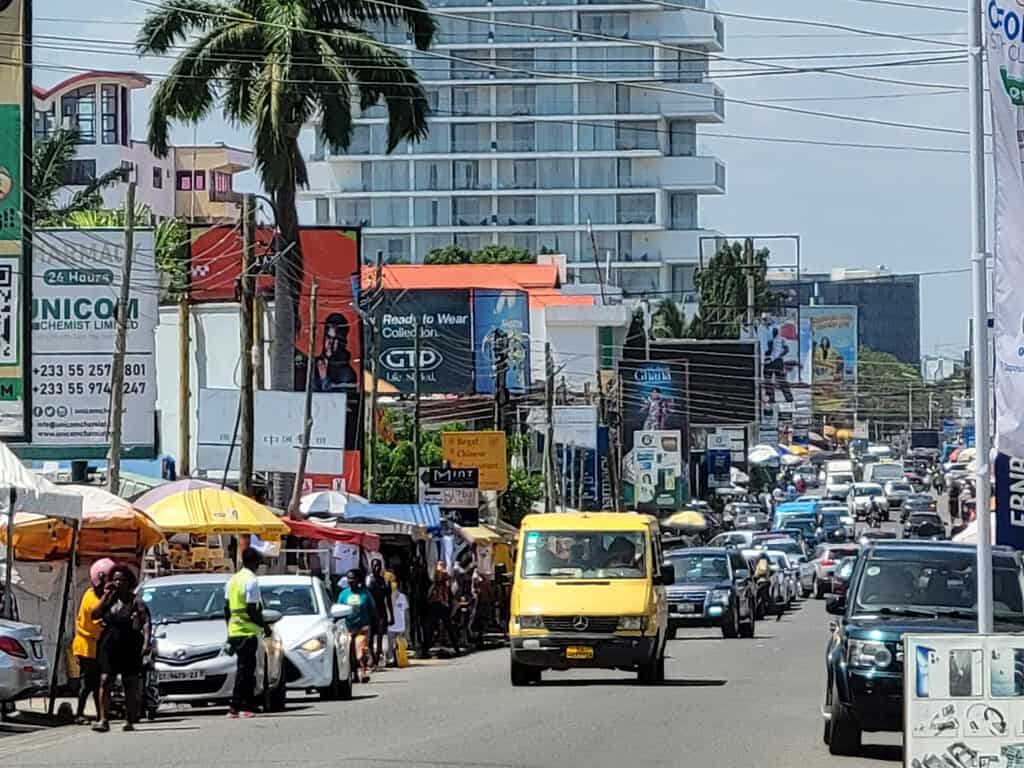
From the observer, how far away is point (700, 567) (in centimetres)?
4141

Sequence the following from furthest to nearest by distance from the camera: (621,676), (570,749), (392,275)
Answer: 1. (392,275)
2. (621,676)
3. (570,749)

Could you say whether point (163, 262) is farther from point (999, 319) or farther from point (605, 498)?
point (999, 319)

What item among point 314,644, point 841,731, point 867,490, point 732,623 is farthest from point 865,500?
point 841,731

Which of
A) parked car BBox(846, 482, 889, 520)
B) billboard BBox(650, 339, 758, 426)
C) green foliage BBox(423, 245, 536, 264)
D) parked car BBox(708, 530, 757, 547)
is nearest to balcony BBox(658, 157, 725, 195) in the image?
green foliage BBox(423, 245, 536, 264)

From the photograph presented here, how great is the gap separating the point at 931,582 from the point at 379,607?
16.2 metres

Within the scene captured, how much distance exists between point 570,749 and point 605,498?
71772 millimetres

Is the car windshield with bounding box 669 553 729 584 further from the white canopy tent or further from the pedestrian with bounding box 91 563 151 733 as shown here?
the pedestrian with bounding box 91 563 151 733

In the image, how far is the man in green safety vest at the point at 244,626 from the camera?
22.2 metres

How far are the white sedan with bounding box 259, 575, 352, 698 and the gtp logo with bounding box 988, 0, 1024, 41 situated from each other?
13.5 meters

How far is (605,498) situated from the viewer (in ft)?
294

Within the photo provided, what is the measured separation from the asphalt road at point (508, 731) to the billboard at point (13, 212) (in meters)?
7.08

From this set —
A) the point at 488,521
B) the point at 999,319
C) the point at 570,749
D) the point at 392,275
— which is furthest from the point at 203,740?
the point at 392,275

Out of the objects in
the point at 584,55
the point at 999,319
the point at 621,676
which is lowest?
the point at 621,676

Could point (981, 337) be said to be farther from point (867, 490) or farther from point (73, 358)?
point (867, 490)
